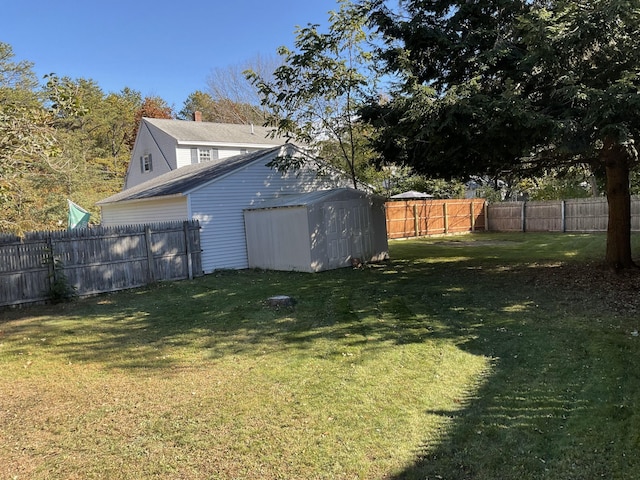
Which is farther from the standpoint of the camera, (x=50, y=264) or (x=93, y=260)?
(x=93, y=260)

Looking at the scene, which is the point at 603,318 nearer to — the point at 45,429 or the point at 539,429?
the point at 539,429

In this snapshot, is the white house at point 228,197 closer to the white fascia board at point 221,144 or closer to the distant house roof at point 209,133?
the white fascia board at point 221,144

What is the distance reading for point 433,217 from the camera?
24922 millimetres

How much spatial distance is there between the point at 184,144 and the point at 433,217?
14285 mm

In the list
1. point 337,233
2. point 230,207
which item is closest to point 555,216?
point 337,233

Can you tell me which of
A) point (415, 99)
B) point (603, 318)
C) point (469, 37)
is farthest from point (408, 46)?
point (603, 318)

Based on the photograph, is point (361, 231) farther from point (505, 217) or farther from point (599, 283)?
point (505, 217)

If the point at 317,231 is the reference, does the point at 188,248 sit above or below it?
below

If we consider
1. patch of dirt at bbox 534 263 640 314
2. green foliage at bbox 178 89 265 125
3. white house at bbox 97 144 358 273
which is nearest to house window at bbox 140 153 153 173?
green foliage at bbox 178 89 265 125

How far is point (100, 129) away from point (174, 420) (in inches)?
1376

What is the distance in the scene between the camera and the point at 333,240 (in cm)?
1307

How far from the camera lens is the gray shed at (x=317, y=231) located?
41.5 feet

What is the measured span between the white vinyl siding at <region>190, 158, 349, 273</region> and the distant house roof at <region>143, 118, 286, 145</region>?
425 inches

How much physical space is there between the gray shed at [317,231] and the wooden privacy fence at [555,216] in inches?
517
